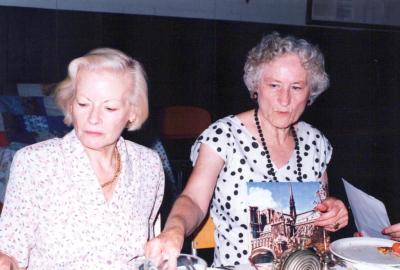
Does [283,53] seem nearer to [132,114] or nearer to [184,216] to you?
[132,114]

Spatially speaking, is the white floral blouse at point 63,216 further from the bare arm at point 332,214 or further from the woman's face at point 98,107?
the bare arm at point 332,214

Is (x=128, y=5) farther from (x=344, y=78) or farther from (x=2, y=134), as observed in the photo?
(x=344, y=78)

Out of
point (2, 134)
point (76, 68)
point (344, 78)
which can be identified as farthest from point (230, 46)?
point (76, 68)

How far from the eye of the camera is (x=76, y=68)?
164 centimetres

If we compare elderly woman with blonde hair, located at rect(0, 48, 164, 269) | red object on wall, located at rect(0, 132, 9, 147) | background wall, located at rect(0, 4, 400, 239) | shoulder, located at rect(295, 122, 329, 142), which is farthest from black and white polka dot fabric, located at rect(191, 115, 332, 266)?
red object on wall, located at rect(0, 132, 9, 147)

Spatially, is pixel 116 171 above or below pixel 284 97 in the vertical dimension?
below

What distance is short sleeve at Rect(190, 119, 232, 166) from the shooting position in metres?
1.94

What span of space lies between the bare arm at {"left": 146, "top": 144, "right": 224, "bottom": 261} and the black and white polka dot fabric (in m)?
0.05

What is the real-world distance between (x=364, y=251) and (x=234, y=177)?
0.59m

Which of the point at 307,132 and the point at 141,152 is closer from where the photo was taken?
the point at 141,152

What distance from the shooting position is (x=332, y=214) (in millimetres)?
1722

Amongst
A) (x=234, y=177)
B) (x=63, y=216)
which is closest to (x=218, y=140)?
(x=234, y=177)

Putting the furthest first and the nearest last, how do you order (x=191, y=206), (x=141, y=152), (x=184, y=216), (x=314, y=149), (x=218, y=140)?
(x=314, y=149) → (x=218, y=140) → (x=141, y=152) → (x=191, y=206) → (x=184, y=216)

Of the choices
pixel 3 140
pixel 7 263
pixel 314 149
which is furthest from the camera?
pixel 3 140
